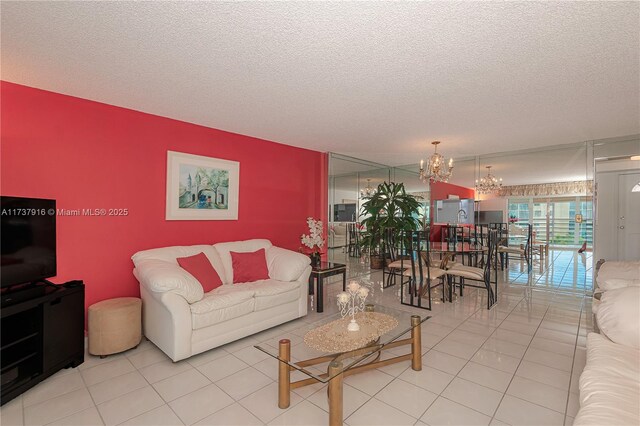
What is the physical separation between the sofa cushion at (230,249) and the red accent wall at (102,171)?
365 millimetres

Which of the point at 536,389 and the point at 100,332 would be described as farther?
the point at 100,332

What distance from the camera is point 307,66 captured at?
2.33 m

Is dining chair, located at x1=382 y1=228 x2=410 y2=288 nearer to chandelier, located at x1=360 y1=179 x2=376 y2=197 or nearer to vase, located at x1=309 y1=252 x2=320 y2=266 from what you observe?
chandelier, located at x1=360 y1=179 x2=376 y2=197

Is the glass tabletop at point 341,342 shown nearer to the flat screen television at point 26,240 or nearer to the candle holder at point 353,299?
the candle holder at point 353,299

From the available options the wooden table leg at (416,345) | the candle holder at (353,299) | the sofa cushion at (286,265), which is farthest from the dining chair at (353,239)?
the wooden table leg at (416,345)

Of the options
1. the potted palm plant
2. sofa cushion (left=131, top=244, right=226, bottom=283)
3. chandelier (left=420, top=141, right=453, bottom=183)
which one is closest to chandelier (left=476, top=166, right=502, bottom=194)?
the potted palm plant

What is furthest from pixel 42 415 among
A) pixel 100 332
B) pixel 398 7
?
pixel 398 7

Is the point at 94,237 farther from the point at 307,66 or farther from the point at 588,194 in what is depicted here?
the point at 588,194

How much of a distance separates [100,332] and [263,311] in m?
1.45

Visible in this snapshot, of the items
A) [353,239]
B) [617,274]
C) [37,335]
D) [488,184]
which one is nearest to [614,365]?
[617,274]

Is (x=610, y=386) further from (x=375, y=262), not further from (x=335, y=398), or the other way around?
(x=375, y=262)

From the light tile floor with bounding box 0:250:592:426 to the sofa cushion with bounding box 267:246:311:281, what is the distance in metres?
0.61

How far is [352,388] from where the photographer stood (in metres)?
2.16

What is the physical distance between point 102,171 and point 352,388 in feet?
10.6
